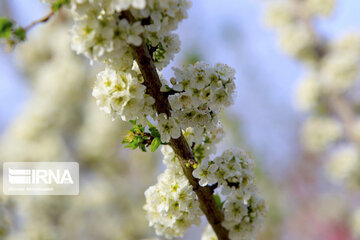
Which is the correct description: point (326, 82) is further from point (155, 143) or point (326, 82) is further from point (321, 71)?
point (155, 143)

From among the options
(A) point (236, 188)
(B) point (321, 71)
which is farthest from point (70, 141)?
(A) point (236, 188)

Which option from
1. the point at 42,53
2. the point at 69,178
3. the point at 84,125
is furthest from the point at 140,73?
the point at 42,53

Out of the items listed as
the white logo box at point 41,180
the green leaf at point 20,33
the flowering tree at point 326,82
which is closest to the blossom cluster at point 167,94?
the green leaf at point 20,33

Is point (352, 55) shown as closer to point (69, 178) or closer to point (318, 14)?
point (318, 14)

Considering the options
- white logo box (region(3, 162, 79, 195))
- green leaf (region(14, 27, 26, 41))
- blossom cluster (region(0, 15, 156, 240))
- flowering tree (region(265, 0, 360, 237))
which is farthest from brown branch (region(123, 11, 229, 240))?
flowering tree (region(265, 0, 360, 237))

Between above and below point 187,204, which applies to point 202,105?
above

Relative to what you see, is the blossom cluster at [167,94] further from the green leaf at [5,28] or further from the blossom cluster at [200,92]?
the green leaf at [5,28]

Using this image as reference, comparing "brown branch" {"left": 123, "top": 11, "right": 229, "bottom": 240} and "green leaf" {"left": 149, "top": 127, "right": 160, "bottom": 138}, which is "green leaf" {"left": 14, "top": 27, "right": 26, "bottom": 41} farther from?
"green leaf" {"left": 149, "top": 127, "right": 160, "bottom": 138}
